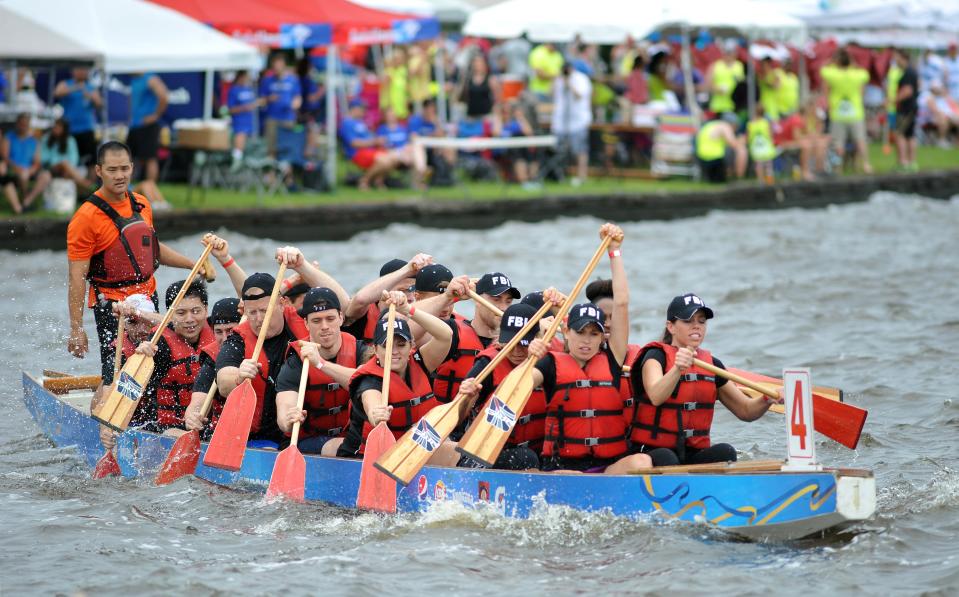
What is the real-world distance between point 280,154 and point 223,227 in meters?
2.03

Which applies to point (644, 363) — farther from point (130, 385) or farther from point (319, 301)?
point (130, 385)

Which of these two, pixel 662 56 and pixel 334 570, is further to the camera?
pixel 662 56

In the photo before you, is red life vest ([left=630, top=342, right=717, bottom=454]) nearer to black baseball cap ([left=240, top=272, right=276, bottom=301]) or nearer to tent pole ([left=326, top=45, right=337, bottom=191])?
black baseball cap ([left=240, top=272, right=276, bottom=301])

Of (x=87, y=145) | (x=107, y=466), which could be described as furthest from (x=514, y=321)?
(x=87, y=145)

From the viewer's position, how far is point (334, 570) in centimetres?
656

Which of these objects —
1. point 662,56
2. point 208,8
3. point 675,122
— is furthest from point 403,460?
point 662,56

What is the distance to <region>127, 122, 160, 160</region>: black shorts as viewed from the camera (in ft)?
50.0

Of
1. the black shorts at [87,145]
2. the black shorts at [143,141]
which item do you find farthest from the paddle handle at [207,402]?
the black shorts at [87,145]

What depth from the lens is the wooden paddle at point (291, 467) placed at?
23.0 ft

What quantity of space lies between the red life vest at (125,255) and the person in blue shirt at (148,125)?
7.13 m

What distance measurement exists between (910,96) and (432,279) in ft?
47.7

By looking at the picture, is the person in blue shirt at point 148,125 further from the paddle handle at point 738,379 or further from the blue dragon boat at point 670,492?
the paddle handle at point 738,379

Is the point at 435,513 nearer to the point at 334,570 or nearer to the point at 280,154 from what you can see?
the point at 334,570

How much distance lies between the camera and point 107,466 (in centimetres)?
820
